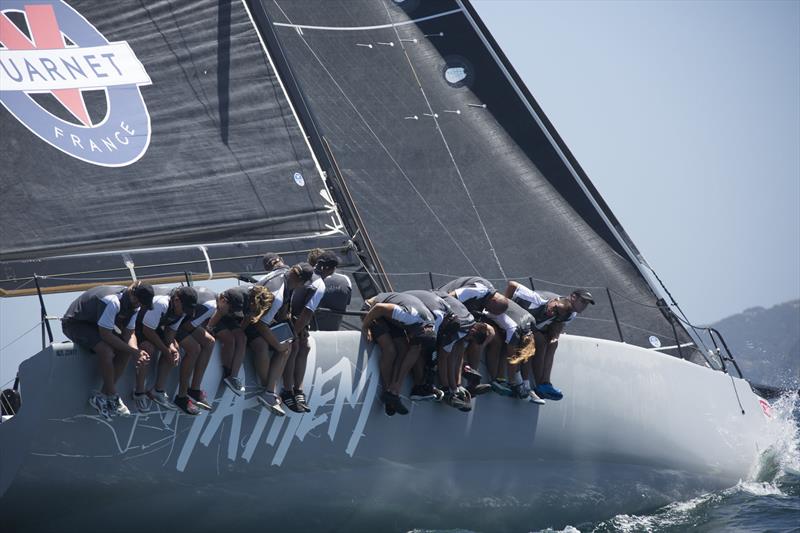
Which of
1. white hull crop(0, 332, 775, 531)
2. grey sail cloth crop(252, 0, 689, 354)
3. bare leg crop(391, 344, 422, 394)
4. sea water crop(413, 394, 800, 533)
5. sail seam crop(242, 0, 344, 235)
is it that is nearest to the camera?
white hull crop(0, 332, 775, 531)

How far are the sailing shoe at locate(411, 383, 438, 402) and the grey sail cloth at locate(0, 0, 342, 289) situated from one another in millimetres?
1254

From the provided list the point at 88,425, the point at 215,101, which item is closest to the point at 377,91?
the point at 215,101

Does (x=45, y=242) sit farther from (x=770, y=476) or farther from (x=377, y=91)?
(x=770, y=476)

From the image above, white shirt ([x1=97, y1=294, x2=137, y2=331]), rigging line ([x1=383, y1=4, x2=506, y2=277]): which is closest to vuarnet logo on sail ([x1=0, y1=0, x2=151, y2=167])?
white shirt ([x1=97, y1=294, x2=137, y2=331])

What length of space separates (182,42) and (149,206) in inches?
53.7

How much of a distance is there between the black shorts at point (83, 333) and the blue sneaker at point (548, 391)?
3.20 metres

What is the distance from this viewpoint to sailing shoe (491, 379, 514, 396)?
27.5 ft

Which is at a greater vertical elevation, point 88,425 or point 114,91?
point 114,91

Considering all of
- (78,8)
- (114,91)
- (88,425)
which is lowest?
(88,425)

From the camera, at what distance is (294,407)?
7.33 m

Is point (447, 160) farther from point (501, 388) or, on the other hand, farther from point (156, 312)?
point (156, 312)

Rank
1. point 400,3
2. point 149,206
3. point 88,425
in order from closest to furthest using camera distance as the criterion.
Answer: point 88,425 → point 149,206 → point 400,3

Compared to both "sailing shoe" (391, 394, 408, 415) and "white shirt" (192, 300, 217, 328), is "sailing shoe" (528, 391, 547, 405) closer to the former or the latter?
"sailing shoe" (391, 394, 408, 415)

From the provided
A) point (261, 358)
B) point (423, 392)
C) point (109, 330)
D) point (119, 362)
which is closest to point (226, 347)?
point (261, 358)
